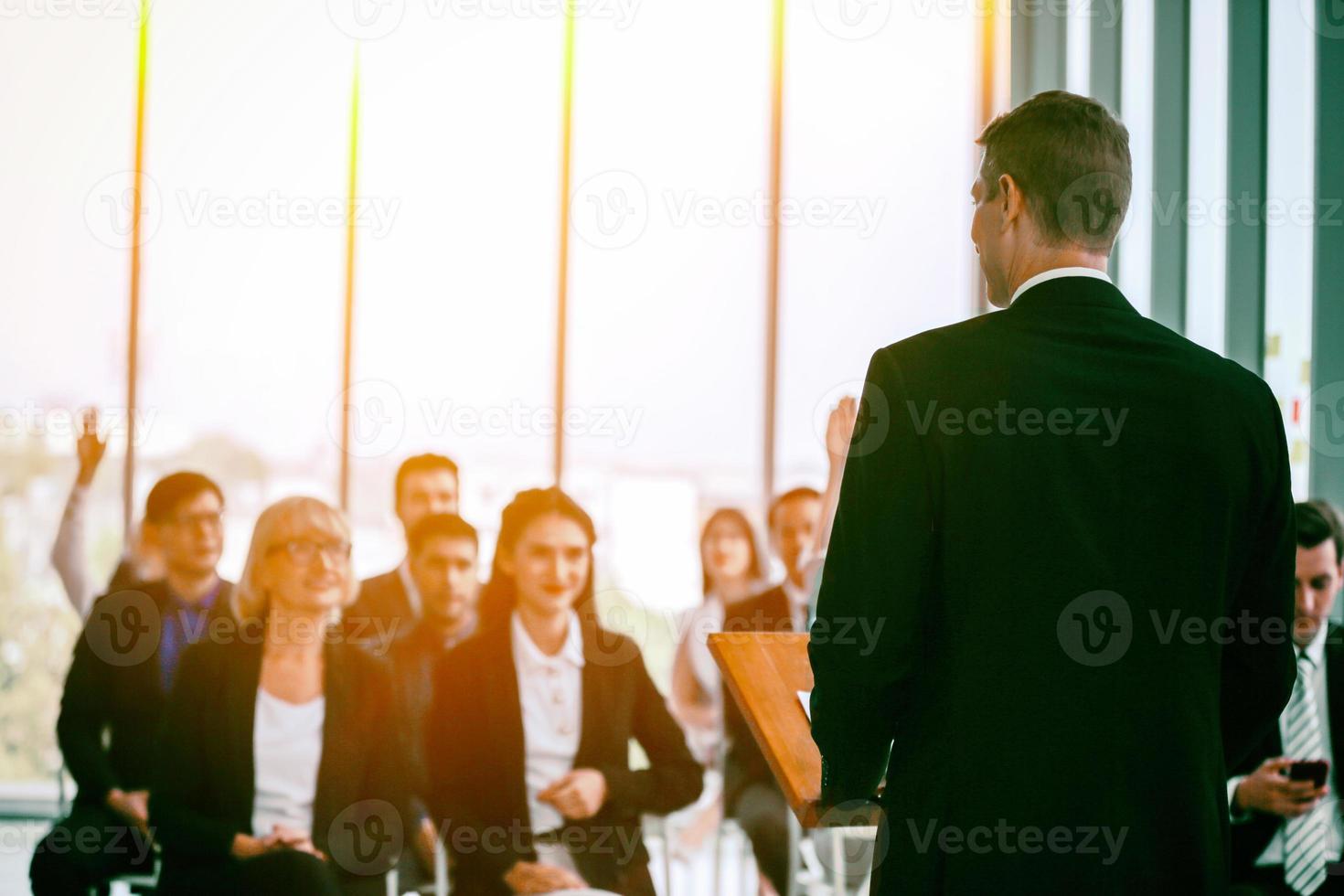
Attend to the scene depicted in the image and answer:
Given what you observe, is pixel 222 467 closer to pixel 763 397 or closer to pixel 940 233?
pixel 763 397

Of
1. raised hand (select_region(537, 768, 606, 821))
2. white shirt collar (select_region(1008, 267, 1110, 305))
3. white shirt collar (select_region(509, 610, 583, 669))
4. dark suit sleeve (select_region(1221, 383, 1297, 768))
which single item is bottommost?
raised hand (select_region(537, 768, 606, 821))

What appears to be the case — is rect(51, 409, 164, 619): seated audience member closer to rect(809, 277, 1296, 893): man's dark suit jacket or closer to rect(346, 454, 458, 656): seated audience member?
rect(346, 454, 458, 656): seated audience member

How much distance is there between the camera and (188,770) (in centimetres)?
348

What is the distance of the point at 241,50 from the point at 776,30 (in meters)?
2.30

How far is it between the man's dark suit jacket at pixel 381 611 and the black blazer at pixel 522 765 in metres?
0.40

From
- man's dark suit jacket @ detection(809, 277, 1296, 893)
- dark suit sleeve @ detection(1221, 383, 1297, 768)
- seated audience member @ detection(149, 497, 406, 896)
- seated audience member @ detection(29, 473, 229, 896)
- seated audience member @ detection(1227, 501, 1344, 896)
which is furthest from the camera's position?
seated audience member @ detection(29, 473, 229, 896)

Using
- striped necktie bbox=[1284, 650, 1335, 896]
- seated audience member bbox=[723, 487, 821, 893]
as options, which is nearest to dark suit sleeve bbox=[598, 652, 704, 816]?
seated audience member bbox=[723, 487, 821, 893]

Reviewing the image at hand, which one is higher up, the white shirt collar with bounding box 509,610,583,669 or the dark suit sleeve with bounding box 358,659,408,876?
the white shirt collar with bounding box 509,610,583,669

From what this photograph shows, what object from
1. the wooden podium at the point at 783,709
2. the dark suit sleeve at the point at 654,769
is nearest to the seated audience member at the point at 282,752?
the dark suit sleeve at the point at 654,769

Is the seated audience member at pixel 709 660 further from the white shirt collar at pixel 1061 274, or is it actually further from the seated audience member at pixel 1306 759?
the white shirt collar at pixel 1061 274

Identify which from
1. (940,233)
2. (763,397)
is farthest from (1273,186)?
(763,397)

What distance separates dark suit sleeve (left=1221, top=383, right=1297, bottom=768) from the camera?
126 centimetres

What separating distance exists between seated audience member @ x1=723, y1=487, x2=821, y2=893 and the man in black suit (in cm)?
291

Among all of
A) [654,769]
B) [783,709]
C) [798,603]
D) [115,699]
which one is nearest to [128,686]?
[115,699]
